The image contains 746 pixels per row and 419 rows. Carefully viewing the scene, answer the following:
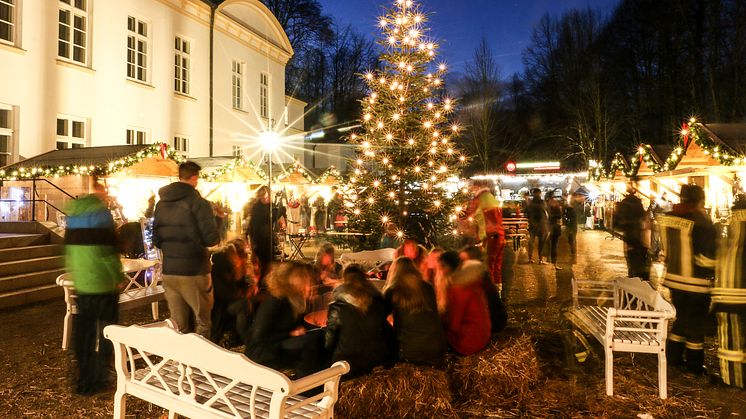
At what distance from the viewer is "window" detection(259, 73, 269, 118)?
25758mm

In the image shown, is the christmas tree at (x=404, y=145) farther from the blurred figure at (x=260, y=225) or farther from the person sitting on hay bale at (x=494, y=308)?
the person sitting on hay bale at (x=494, y=308)

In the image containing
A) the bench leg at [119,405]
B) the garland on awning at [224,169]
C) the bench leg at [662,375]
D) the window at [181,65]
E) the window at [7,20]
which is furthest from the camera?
the window at [181,65]

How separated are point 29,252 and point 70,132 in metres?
6.95

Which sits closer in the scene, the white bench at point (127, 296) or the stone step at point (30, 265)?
the white bench at point (127, 296)

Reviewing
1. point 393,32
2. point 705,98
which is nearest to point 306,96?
point 705,98

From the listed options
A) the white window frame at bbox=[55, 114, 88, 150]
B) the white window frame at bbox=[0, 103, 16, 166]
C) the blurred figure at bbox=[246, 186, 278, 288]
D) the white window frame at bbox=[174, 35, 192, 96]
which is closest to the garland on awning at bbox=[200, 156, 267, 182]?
the white window frame at bbox=[55, 114, 88, 150]

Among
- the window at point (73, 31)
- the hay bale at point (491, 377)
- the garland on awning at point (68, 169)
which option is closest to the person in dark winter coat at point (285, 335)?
the hay bale at point (491, 377)

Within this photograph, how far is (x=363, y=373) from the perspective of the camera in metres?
4.06

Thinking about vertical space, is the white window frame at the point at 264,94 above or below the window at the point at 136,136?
above

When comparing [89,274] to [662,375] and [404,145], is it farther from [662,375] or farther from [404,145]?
[404,145]

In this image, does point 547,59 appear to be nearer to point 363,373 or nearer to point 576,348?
point 576,348

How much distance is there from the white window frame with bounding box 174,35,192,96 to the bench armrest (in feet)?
62.7

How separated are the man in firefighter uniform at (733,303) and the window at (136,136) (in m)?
17.2

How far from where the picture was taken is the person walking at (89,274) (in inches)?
183
